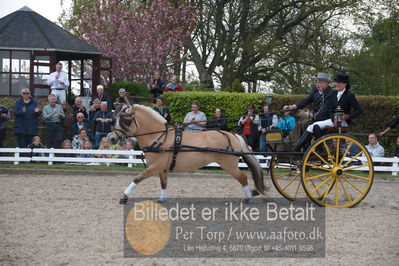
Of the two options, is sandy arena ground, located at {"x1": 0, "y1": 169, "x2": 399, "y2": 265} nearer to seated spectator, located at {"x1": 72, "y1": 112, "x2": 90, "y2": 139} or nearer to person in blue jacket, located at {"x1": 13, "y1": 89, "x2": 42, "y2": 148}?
person in blue jacket, located at {"x1": 13, "y1": 89, "x2": 42, "y2": 148}

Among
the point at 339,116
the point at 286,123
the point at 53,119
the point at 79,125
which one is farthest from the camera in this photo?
the point at 79,125

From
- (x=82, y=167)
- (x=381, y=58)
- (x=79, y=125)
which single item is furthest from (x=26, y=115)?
(x=381, y=58)

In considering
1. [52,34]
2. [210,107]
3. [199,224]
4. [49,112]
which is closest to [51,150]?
[49,112]

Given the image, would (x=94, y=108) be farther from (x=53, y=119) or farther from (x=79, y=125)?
(x=53, y=119)

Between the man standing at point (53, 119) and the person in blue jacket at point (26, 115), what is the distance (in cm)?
28

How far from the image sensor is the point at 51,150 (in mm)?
16094

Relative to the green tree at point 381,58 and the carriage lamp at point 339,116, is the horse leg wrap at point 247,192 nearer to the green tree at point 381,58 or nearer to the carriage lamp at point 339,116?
the carriage lamp at point 339,116

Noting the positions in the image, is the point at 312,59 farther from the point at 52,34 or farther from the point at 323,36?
the point at 52,34

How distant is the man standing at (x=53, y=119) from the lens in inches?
653

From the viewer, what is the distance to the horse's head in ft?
33.7

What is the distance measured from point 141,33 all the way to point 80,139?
590 inches

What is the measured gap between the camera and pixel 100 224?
341 inches

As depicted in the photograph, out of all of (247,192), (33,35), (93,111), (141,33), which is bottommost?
(247,192)

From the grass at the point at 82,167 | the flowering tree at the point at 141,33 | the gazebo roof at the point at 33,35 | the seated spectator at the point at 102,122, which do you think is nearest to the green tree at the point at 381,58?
the flowering tree at the point at 141,33
